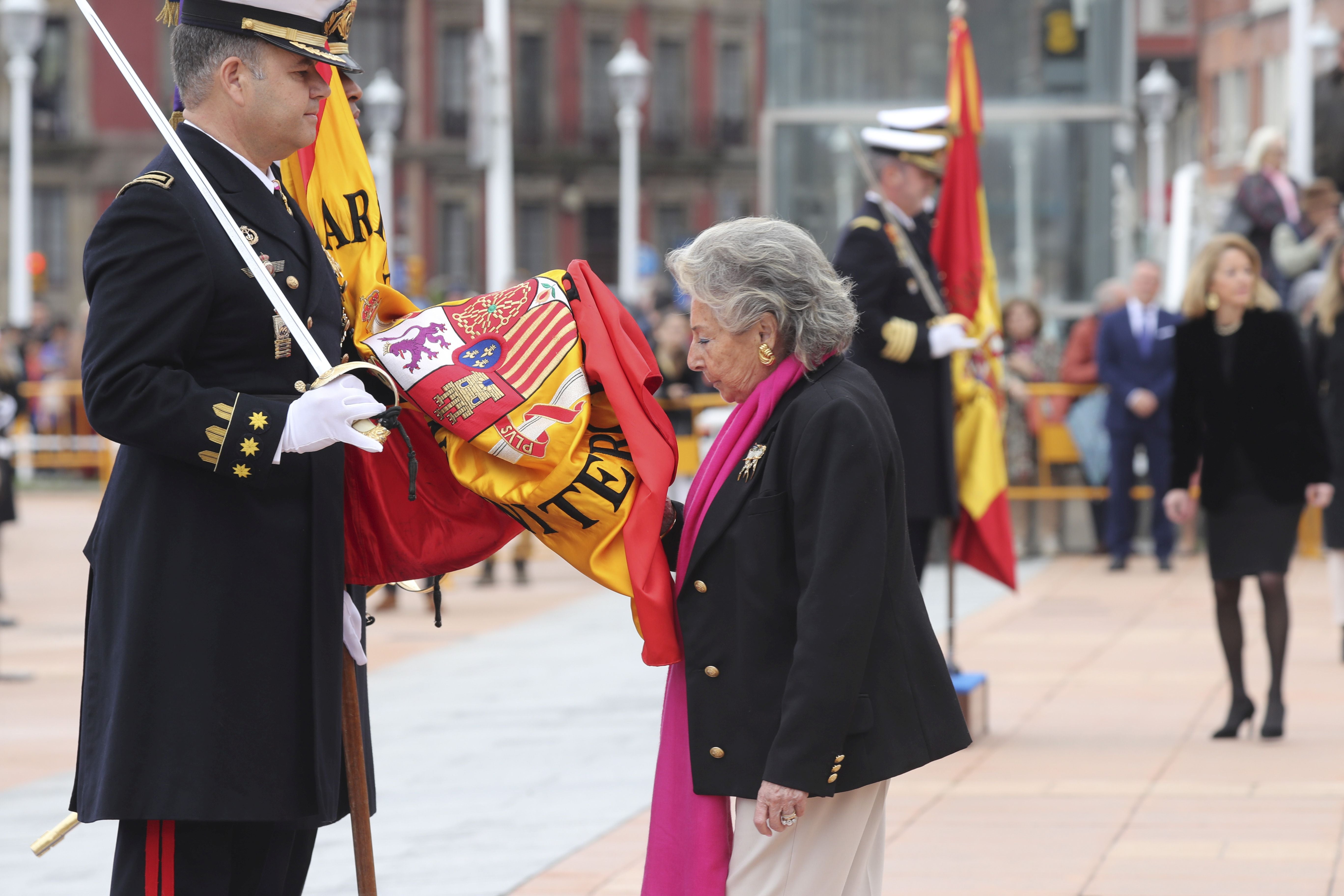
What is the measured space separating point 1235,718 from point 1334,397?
2.48 metres

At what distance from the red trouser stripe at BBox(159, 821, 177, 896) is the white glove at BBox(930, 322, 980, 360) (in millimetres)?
4194

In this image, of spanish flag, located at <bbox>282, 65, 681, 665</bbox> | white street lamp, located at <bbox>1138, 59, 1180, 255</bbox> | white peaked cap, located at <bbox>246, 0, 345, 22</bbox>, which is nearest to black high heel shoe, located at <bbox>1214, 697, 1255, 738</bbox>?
spanish flag, located at <bbox>282, 65, 681, 665</bbox>

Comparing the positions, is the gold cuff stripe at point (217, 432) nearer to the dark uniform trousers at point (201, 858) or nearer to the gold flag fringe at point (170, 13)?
the dark uniform trousers at point (201, 858)

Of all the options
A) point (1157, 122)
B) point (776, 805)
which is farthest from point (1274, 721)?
point (1157, 122)

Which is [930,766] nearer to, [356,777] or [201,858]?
[356,777]

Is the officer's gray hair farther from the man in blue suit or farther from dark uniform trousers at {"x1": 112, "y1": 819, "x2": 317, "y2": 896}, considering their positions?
the man in blue suit

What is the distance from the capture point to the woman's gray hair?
3.47 m

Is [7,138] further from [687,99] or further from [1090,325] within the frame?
[1090,325]

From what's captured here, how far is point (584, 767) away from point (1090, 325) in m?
8.22

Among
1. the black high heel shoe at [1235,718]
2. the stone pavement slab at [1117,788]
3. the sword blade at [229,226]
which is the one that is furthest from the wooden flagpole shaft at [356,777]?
the black high heel shoe at [1235,718]

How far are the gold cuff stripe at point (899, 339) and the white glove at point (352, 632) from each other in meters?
3.62

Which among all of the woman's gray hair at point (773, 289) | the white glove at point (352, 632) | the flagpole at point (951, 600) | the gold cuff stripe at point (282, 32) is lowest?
the flagpole at point (951, 600)

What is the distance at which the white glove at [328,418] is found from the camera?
310cm

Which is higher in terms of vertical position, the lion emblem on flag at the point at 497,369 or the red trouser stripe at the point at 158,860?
the lion emblem on flag at the point at 497,369
